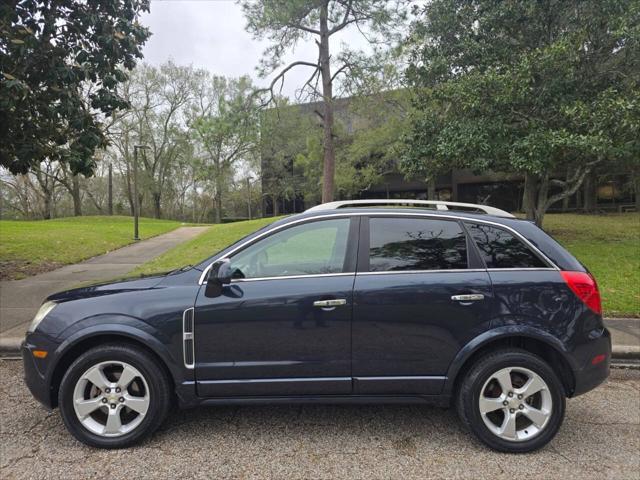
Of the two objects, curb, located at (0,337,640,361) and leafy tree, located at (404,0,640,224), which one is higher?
leafy tree, located at (404,0,640,224)

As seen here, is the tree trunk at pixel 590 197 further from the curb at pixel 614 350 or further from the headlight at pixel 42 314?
the headlight at pixel 42 314

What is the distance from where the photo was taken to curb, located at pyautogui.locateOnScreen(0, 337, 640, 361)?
4.64 m

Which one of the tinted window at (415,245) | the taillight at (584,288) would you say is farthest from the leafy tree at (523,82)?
the tinted window at (415,245)

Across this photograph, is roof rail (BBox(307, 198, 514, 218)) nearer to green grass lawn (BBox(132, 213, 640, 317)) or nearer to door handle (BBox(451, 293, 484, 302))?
door handle (BBox(451, 293, 484, 302))

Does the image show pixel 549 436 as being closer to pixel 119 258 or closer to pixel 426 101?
pixel 426 101

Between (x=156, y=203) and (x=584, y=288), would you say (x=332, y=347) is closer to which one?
(x=584, y=288)

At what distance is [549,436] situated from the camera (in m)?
2.90

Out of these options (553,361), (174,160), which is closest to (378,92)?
(553,361)

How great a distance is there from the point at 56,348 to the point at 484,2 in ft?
36.5

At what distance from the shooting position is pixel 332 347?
2945mm

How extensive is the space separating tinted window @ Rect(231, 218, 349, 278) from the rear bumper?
187cm

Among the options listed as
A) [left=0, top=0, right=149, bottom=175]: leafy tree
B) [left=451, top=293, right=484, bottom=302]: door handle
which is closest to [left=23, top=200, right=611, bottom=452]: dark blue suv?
[left=451, top=293, right=484, bottom=302]: door handle

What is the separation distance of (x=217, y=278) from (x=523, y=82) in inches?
323

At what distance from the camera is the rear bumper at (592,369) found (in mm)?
2963
